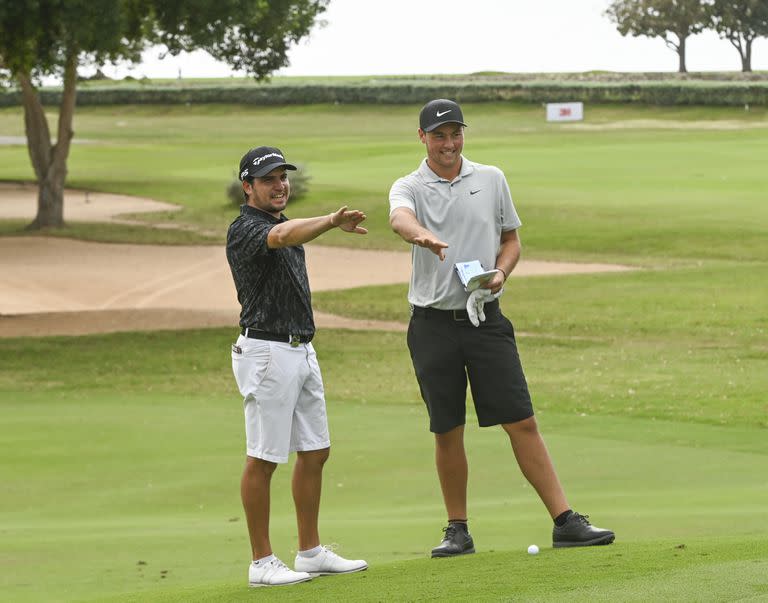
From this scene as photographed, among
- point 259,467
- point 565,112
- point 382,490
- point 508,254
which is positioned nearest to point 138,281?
point 382,490

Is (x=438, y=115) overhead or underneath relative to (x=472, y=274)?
overhead

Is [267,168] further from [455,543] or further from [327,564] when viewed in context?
[455,543]

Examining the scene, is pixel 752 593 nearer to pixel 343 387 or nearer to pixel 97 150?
pixel 343 387

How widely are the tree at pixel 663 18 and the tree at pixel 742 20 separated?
1281 mm

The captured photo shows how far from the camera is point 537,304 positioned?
21.7 meters

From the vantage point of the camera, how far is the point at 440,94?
76.5 meters

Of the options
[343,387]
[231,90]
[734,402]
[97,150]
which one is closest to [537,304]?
[343,387]

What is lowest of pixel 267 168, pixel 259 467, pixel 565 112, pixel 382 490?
pixel 382 490

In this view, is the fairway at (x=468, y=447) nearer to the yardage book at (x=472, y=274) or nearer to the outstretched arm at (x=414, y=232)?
the yardage book at (x=472, y=274)

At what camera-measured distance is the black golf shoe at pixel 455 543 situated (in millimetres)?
6445

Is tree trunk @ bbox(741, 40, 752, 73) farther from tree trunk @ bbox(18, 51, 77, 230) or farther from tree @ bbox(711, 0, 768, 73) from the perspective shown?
tree trunk @ bbox(18, 51, 77, 230)

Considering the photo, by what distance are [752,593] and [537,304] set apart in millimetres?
17037

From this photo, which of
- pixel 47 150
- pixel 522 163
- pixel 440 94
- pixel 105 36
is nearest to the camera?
pixel 105 36

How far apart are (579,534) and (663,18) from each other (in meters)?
105
